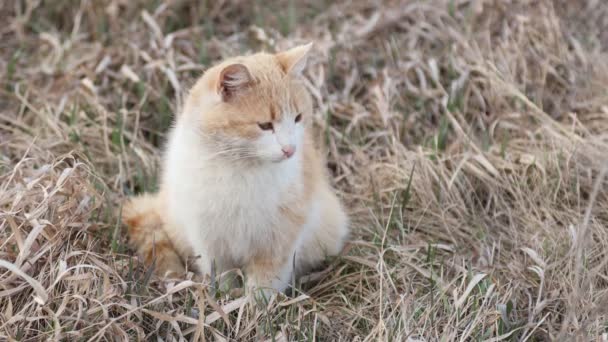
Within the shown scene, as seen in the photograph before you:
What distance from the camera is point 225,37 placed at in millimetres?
5023

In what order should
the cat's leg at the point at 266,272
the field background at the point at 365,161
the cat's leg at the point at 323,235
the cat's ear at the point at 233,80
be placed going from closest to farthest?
the cat's ear at the point at 233,80, the field background at the point at 365,161, the cat's leg at the point at 266,272, the cat's leg at the point at 323,235

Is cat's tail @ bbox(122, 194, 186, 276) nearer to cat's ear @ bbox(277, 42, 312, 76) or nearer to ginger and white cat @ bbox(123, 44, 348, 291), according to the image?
ginger and white cat @ bbox(123, 44, 348, 291)

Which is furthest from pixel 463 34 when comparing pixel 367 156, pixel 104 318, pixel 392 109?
pixel 104 318

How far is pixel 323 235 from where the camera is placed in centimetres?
342

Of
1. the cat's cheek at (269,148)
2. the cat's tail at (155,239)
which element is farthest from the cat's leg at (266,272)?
the cat's cheek at (269,148)

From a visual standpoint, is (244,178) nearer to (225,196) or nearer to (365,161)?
(225,196)

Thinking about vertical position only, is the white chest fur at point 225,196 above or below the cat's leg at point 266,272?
above

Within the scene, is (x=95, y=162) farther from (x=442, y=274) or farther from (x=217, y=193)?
(x=442, y=274)

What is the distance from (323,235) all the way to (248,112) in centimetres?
87

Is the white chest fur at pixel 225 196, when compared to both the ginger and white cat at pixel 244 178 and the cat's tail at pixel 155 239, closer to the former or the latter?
the ginger and white cat at pixel 244 178

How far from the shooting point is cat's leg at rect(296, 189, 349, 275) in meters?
3.36

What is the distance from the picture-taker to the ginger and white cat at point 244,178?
278 centimetres

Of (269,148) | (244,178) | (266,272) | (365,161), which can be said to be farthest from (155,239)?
(365,161)

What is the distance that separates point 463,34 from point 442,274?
200 cm
